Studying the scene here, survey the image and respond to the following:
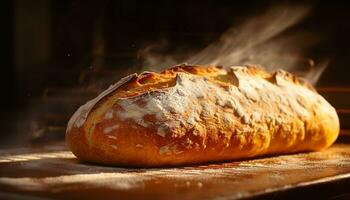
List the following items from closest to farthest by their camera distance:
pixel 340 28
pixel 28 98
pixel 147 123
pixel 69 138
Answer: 1. pixel 147 123
2. pixel 69 138
3. pixel 28 98
4. pixel 340 28

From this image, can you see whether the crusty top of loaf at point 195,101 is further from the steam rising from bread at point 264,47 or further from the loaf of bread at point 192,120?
the steam rising from bread at point 264,47

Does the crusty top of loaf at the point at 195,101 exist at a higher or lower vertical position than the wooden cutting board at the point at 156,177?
higher

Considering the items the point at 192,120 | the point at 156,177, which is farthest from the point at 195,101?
the point at 156,177

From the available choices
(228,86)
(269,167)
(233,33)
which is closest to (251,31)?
(233,33)

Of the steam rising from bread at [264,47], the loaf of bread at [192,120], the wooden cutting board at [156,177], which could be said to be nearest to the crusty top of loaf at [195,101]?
the loaf of bread at [192,120]

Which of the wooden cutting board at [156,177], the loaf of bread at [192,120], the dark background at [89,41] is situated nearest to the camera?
the wooden cutting board at [156,177]

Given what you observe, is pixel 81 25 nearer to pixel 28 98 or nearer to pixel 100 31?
pixel 100 31

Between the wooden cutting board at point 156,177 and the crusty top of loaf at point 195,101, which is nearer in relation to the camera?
the wooden cutting board at point 156,177
